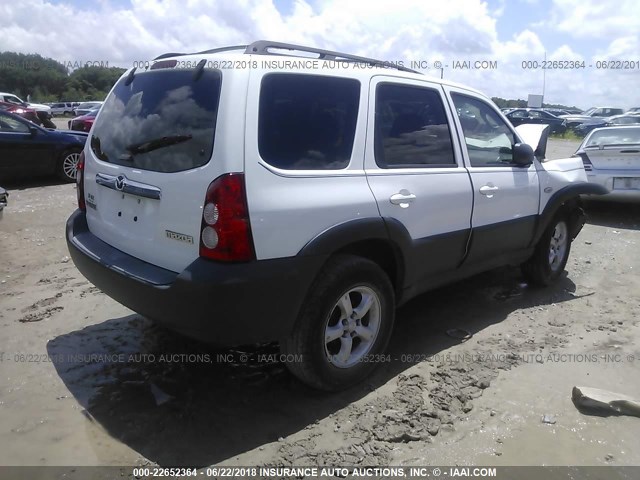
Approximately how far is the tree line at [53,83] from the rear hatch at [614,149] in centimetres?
6032

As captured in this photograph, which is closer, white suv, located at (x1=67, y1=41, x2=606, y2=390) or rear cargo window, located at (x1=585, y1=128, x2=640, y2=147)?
white suv, located at (x1=67, y1=41, x2=606, y2=390)

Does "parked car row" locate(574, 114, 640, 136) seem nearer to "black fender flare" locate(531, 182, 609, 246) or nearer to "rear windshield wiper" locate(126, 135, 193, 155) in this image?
"black fender flare" locate(531, 182, 609, 246)

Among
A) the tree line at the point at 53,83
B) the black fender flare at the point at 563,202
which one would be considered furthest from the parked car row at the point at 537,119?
the tree line at the point at 53,83

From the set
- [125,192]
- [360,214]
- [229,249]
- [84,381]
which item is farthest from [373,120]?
[84,381]

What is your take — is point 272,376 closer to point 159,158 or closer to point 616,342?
point 159,158

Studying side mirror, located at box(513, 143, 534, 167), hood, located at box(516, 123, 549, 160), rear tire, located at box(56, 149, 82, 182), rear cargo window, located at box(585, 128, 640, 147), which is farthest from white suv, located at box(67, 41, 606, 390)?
rear tire, located at box(56, 149, 82, 182)

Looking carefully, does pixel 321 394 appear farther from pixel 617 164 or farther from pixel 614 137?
pixel 614 137

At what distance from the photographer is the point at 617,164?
8141 millimetres

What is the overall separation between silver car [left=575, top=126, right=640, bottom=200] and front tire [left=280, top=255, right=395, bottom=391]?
20.1 feet

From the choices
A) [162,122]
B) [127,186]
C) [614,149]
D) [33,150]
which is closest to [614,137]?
[614,149]

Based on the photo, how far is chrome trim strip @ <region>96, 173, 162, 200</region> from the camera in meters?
2.90

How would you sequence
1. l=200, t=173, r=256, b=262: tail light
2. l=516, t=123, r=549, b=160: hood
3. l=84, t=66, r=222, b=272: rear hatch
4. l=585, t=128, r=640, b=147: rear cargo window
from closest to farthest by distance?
l=200, t=173, r=256, b=262: tail light
l=84, t=66, r=222, b=272: rear hatch
l=516, t=123, r=549, b=160: hood
l=585, t=128, r=640, b=147: rear cargo window

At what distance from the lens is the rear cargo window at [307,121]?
2.80m

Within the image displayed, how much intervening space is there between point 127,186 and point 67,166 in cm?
796
